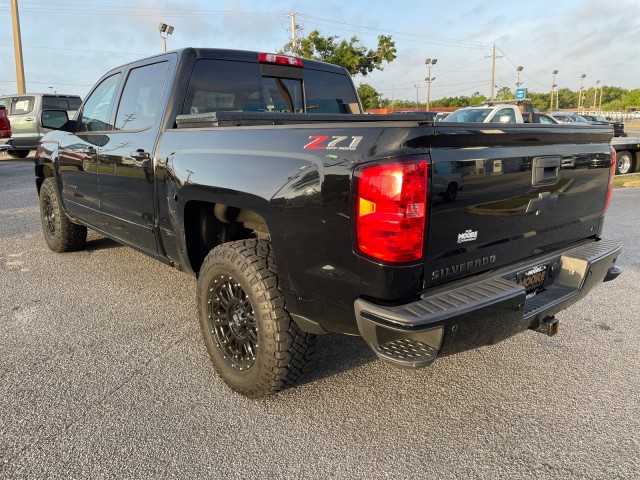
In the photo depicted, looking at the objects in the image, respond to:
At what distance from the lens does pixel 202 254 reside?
130 inches

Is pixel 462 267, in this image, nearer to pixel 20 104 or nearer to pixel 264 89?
pixel 264 89

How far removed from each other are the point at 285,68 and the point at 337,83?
0.66 metres

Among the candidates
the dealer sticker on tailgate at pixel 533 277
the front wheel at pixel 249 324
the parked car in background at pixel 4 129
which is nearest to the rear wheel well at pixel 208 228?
the front wheel at pixel 249 324

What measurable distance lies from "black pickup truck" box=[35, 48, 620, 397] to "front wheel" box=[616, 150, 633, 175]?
11993 millimetres

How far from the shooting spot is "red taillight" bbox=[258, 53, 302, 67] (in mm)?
3831

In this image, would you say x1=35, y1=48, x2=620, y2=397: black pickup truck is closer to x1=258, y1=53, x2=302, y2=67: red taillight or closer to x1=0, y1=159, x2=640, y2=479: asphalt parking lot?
x1=258, y1=53, x2=302, y2=67: red taillight

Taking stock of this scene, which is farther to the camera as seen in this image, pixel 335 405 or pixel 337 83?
pixel 337 83

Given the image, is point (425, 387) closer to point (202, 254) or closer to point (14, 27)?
point (202, 254)

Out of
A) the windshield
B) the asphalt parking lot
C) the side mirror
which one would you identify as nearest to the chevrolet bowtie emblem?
the asphalt parking lot

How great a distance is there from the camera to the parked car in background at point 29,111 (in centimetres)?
1578

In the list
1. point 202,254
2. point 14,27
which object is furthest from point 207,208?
point 14,27

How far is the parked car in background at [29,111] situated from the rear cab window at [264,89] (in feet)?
46.4

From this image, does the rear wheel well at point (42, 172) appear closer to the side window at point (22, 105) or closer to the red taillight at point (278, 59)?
the red taillight at point (278, 59)

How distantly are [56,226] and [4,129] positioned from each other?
10801 mm
